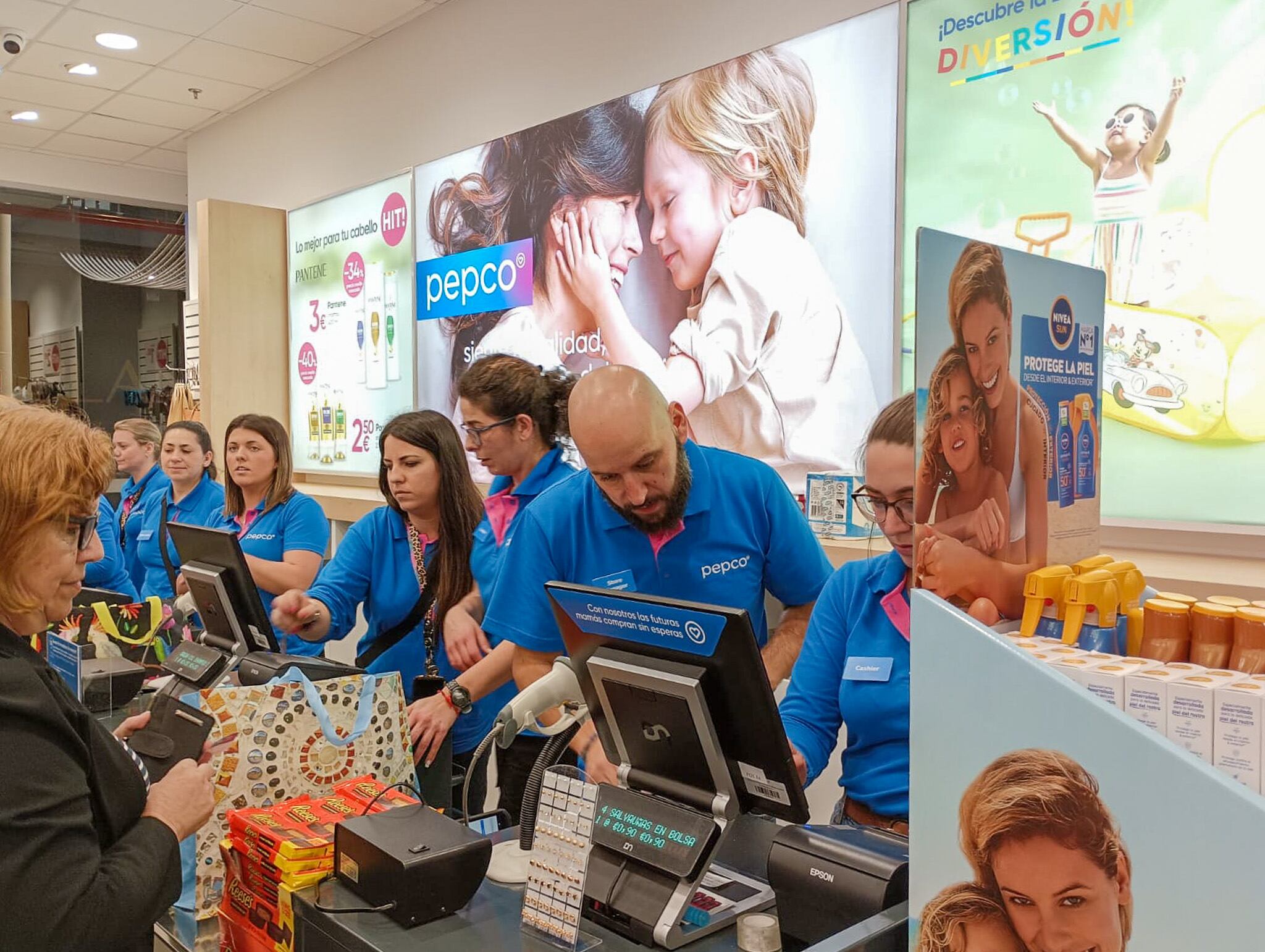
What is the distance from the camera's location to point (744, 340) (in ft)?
13.4

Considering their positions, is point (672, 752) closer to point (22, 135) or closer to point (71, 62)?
point (71, 62)

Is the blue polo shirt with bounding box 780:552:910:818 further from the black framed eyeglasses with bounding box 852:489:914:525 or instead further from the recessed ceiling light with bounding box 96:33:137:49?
the recessed ceiling light with bounding box 96:33:137:49

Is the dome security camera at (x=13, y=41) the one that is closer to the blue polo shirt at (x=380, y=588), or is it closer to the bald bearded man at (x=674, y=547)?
the blue polo shirt at (x=380, y=588)

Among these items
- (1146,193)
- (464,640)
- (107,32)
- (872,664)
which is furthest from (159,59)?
(872,664)

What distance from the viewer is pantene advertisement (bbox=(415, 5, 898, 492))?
368 cm

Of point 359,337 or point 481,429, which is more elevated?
point 359,337

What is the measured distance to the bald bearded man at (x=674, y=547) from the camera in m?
2.35

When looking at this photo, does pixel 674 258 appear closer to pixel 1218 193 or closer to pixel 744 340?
pixel 744 340

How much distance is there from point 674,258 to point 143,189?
6381mm

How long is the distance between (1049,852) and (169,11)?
6.06m

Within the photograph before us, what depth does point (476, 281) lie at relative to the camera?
536cm

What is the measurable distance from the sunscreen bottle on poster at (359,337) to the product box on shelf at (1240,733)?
5755mm

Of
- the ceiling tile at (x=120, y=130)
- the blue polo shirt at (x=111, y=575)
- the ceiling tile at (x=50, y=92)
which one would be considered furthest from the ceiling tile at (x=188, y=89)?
the blue polo shirt at (x=111, y=575)

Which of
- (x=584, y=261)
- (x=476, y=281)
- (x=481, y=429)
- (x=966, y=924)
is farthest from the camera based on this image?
(x=476, y=281)
